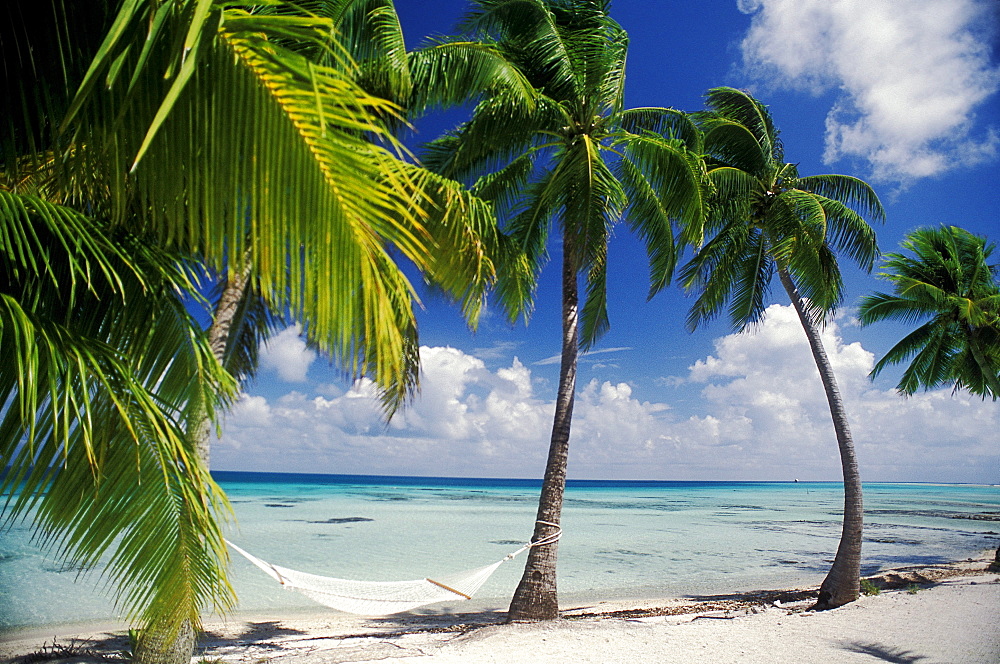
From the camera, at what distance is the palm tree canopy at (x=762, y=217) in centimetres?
647

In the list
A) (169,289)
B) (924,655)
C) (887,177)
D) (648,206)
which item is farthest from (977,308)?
(169,289)

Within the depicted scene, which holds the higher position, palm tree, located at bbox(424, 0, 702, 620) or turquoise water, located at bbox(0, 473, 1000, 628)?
palm tree, located at bbox(424, 0, 702, 620)

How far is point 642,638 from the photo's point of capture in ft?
15.7

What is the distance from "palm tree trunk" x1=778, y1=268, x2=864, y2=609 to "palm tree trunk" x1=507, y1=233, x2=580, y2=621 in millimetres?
2770

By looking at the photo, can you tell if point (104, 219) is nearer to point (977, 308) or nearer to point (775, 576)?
point (977, 308)

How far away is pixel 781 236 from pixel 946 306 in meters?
2.96

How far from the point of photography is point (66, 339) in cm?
160

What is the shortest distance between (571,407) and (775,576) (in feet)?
21.0

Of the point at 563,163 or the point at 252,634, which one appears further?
the point at 252,634

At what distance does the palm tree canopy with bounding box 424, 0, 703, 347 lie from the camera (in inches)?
199

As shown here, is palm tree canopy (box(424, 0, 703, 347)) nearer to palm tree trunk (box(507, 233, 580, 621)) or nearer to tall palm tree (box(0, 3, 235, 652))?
palm tree trunk (box(507, 233, 580, 621))

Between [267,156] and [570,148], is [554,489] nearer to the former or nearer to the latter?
[570,148]

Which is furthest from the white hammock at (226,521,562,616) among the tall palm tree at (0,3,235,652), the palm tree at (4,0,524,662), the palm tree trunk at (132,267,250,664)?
the palm tree at (4,0,524,662)

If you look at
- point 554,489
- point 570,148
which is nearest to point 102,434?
point 554,489
